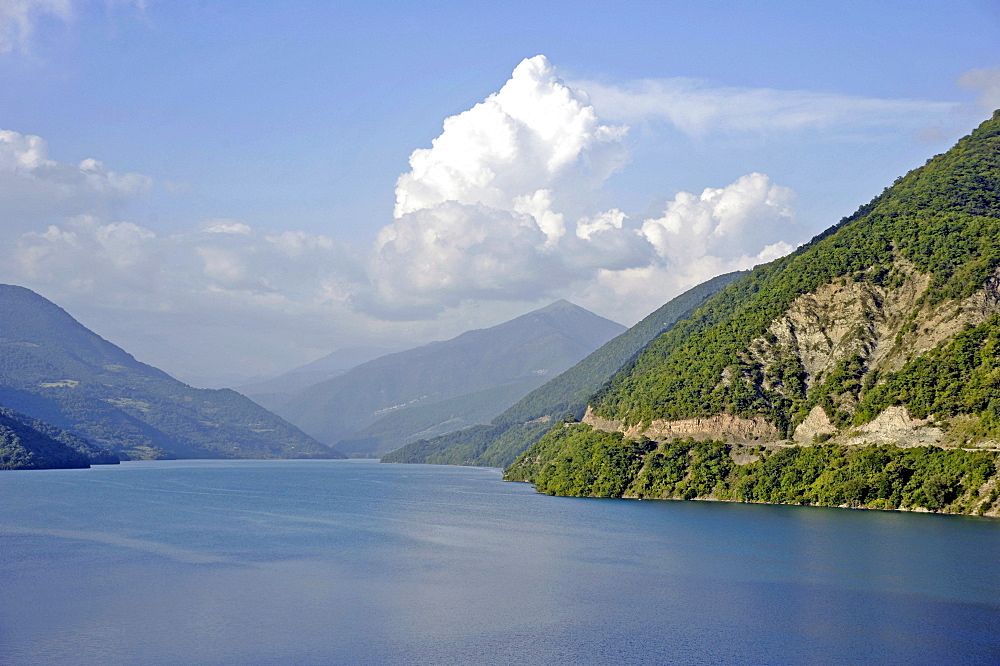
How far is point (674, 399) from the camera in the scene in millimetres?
153875

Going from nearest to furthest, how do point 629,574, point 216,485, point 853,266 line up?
point 629,574
point 853,266
point 216,485

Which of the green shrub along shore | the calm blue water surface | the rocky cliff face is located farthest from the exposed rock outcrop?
the calm blue water surface

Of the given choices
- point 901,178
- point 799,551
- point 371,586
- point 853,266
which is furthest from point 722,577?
point 901,178

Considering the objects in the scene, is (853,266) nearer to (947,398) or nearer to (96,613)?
(947,398)

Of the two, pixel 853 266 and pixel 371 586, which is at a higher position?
pixel 853 266

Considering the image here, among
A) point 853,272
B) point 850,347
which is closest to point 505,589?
point 850,347

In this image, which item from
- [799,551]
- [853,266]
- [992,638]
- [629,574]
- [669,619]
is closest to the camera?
[992,638]

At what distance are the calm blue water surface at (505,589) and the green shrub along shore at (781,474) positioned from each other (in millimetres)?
6299

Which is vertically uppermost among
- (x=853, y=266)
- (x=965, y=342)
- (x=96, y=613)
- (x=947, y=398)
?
(x=853, y=266)

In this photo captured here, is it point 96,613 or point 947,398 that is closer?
point 96,613

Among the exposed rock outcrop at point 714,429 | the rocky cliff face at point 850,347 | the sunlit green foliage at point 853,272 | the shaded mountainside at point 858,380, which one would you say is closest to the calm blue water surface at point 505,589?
the shaded mountainside at point 858,380

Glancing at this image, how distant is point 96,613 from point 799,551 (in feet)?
200

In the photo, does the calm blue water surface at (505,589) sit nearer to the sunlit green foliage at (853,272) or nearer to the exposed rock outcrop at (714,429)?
the exposed rock outcrop at (714,429)

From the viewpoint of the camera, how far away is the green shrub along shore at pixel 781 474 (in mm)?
106188
